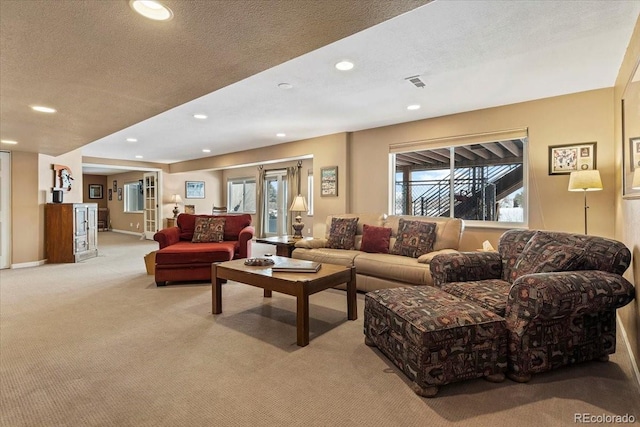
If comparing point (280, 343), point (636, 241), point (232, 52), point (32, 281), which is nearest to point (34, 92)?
point (232, 52)

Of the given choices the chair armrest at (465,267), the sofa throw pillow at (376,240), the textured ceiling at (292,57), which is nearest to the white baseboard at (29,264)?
the textured ceiling at (292,57)

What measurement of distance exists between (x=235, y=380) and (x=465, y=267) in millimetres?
1895

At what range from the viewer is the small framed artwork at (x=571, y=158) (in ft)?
11.0

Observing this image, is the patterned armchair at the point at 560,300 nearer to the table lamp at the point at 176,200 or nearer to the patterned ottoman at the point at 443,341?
the patterned ottoman at the point at 443,341

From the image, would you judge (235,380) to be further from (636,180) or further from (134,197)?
(134,197)

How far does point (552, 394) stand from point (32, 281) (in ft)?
19.2

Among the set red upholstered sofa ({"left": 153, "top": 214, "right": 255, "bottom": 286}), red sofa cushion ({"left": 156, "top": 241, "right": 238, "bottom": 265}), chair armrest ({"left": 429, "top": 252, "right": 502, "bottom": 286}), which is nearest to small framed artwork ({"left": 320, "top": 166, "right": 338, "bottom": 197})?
red upholstered sofa ({"left": 153, "top": 214, "right": 255, "bottom": 286})

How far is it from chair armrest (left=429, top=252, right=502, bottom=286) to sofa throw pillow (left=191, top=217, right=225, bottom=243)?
3247 millimetres

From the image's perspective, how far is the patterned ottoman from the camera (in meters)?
1.73

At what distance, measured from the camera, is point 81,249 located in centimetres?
592

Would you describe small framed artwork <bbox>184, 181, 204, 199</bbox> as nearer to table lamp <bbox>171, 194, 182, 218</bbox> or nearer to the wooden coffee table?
table lamp <bbox>171, 194, 182, 218</bbox>

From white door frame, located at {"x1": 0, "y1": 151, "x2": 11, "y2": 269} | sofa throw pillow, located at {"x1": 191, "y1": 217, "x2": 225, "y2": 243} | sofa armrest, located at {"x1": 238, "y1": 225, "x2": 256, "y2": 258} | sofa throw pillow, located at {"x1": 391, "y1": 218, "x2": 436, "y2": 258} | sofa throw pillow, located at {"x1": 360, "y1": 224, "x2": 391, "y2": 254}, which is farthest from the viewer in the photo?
white door frame, located at {"x1": 0, "y1": 151, "x2": 11, "y2": 269}

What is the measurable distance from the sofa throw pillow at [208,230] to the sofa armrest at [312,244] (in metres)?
1.26

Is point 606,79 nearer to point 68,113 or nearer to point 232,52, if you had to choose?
point 232,52
